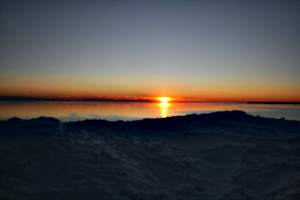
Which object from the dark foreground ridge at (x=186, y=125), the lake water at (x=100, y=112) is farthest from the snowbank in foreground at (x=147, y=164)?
the lake water at (x=100, y=112)

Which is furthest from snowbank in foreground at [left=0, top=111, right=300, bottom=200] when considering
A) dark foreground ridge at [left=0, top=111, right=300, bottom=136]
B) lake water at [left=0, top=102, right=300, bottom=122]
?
lake water at [left=0, top=102, right=300, bottom=122]

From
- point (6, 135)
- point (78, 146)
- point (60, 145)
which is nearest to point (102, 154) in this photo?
point (78, 146)

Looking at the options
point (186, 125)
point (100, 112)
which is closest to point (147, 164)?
point (186, 125)

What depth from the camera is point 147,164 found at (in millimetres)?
6922

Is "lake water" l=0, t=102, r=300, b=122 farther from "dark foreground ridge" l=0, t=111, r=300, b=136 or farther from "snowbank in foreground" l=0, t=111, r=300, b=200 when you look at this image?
"snowbank in foreground" l=0, t=111, r=300, b=200

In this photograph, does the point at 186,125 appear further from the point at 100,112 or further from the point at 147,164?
the point at 100,112

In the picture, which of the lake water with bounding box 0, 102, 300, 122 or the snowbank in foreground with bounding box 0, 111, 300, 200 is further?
the lake water with bounding box 0, 102, 300, 122

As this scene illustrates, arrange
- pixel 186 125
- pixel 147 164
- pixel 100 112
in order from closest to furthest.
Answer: pixel 147 164 < pixel 186 125 < pixel 100 112

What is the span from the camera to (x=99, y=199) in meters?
4.59

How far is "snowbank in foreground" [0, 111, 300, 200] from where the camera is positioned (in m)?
4.93

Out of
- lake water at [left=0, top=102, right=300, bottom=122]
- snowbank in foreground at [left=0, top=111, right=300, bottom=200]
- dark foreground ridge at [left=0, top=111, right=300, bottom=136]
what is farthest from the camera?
lake water at [left=0, top=102, right=300, bottom=122]

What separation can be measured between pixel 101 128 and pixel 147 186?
6028 mm

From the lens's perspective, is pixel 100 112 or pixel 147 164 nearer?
pixel 147 164

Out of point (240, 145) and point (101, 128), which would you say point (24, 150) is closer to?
point (101, 128)
